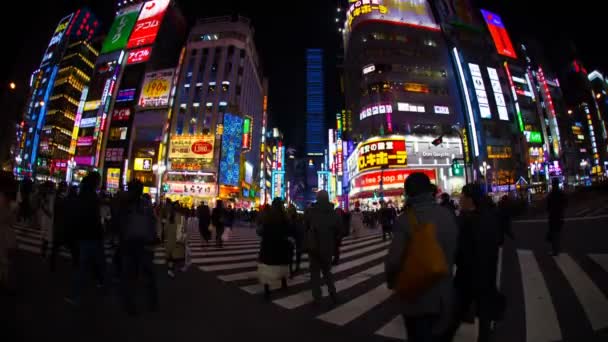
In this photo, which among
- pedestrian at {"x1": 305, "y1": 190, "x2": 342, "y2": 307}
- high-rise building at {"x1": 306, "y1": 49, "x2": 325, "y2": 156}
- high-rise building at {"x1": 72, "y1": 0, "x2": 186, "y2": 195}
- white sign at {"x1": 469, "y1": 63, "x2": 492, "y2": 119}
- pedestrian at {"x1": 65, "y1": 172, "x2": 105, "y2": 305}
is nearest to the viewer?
pedestrian at {"x1": 65, "y1": 172, "x2": 105, "y2": 305}

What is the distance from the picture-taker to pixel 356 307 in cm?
427

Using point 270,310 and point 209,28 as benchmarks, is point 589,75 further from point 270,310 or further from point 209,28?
point 270,310

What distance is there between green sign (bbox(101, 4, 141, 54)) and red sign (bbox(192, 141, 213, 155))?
29.7 m

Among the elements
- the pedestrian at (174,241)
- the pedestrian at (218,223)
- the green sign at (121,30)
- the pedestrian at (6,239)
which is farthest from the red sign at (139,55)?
the pedestrian at (6,239)

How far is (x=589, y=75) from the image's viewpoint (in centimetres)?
8331

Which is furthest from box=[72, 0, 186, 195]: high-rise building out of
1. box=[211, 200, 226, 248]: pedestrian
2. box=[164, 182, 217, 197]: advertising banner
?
box=[211, 200, 226, 248]: pedestrian

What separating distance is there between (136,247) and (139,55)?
6530 cm

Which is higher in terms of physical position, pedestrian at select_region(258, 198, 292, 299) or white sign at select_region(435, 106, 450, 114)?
white sign at select_region(435, 106, 450, 114)

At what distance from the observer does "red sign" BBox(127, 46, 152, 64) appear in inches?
2217

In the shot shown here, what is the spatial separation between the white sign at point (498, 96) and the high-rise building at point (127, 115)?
56074mm

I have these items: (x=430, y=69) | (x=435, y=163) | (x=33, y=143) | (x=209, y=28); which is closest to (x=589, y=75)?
(x=430, y=69)

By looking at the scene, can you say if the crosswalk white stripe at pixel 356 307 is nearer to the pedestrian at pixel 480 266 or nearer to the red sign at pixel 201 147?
the pedestrian at pixel 480 266

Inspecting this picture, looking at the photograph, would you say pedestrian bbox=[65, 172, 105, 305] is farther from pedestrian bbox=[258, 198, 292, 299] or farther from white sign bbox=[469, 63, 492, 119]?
white sign bbox=[469, 63, 492, 119]

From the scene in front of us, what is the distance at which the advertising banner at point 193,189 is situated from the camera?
46750mm
